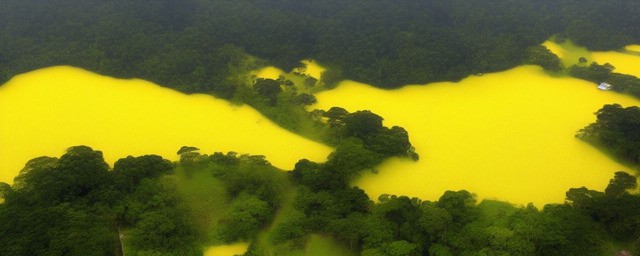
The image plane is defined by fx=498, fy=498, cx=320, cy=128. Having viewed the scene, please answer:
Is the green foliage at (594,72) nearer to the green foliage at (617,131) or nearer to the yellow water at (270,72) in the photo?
the green foliage at (617,131)

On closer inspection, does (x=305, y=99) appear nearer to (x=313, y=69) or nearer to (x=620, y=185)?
(x=313, y=69)

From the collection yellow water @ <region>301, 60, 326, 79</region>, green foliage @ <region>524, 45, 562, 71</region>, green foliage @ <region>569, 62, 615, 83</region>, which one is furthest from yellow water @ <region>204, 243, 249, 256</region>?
green foliage @ <region>569, 62, 615, 83</region>

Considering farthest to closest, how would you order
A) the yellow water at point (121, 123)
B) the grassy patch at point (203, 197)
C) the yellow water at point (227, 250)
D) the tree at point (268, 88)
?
the tree at point (268, 88) → the yellow water at point (121, 123) → the grassy patch at point (203, 197) → the yellow water at point (227, 250)

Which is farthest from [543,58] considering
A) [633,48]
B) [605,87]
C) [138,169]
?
[138,169]

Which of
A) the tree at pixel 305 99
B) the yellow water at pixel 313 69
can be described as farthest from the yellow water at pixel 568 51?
the tree at pixel 305 99

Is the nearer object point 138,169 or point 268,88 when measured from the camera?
point 138,169
